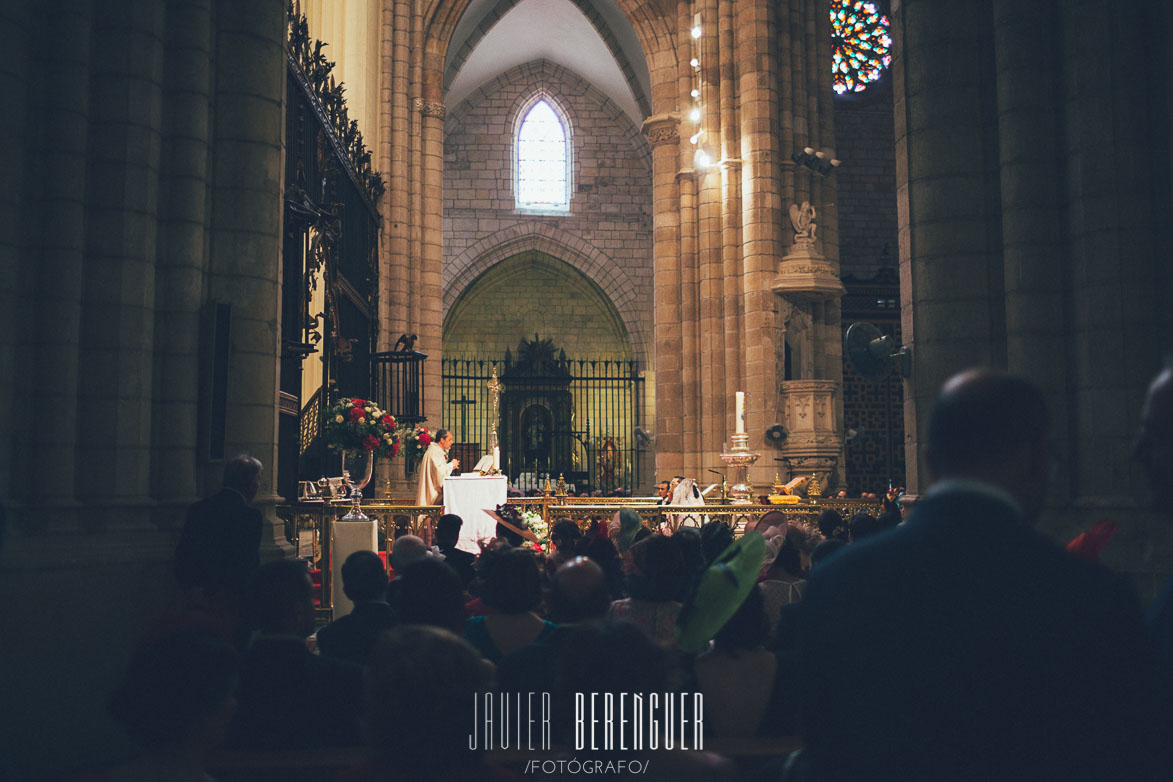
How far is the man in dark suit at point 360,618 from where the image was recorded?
338 cm

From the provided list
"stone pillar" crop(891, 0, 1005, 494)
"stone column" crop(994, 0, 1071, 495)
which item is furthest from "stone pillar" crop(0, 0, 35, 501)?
"stone column" crop(994, 0, 1071, 495)

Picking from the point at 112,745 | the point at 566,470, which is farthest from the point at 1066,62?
the point at 566,470

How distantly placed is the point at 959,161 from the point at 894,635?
5.21 meters

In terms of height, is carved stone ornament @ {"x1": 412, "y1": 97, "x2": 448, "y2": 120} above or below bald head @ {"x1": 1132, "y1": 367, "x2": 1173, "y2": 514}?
above

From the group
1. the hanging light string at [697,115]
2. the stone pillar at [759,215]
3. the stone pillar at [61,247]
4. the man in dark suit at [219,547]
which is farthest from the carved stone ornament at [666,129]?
the man in dark suit at [219,547]

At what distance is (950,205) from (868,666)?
5112 millimetres

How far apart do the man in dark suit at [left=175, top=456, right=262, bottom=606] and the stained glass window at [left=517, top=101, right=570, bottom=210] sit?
26036mm

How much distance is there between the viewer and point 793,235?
16.5 metres

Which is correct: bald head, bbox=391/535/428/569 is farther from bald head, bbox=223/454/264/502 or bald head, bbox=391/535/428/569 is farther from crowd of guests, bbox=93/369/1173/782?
crowd of guests, bbox=93/369/1173/782

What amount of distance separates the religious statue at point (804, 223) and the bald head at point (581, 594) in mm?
13241

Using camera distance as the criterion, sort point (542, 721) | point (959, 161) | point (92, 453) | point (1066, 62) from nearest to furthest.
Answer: point (542, 721) < point (92, 453) < point (1066, 62) < point (959, 161)

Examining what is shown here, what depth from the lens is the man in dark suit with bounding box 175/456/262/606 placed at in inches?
173

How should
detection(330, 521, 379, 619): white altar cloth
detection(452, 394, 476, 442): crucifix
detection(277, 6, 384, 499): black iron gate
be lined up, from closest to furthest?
detection(330, 521, 379, 619): white altar cloth → detection(277, 6, 384, 499): black iron gate → detection(452, 394, 476, 442): crucifix

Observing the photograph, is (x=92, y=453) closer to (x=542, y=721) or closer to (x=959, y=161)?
(x=542, y=721)
